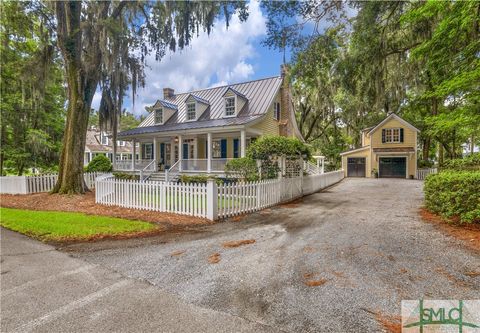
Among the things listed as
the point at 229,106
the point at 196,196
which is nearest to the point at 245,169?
the point at 196,196

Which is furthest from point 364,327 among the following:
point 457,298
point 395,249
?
point 395,249

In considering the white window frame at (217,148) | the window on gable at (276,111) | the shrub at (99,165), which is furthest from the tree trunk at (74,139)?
the window on gable at (276,111)

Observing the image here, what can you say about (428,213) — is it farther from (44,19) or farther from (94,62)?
(44,19)

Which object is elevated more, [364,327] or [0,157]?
[0,157]

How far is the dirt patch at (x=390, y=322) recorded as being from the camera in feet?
7.99

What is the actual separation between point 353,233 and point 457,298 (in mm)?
2744

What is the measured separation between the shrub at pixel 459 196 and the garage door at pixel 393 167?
19.2 meters

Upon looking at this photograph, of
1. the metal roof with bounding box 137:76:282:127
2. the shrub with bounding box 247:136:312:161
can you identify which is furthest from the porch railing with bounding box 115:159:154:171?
the shrub with bounding box 247:136:312:161

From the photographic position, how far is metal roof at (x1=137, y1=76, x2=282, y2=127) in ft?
57.4

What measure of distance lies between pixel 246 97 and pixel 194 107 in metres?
4.01

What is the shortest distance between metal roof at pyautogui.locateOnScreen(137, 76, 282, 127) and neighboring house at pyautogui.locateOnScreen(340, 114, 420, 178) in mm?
12692

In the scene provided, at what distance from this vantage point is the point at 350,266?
386 cm

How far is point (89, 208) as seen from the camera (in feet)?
29.8

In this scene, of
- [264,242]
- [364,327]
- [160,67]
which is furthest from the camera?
[160,67]
